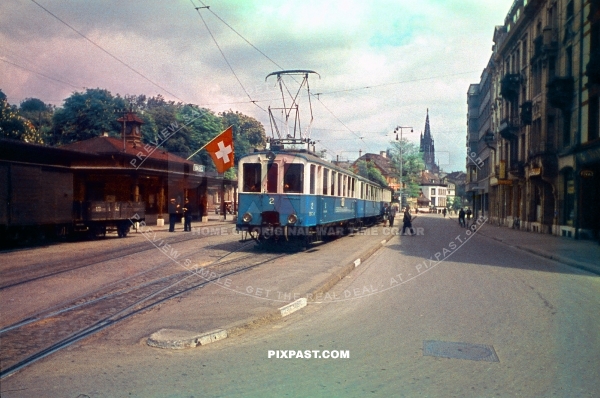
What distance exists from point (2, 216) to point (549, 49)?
27.3m

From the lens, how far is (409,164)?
244 ft

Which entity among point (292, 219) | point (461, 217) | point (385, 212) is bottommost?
point (461, 217)

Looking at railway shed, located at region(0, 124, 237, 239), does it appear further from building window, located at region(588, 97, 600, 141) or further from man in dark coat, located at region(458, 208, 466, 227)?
building window, located at region(588, 97, 600, 141)

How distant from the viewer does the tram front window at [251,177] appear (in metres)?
16.2

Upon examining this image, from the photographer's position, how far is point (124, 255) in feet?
49.6

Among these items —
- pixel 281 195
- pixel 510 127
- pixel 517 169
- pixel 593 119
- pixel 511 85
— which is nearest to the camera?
pixel 281 195

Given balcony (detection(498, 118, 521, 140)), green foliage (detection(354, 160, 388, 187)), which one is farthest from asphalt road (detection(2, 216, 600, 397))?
balcony (detection(498, 118, 521, 140))

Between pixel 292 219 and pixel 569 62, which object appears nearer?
pixel 292 219

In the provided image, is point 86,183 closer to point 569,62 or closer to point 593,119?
point 593,119

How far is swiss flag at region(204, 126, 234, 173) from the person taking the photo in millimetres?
32938

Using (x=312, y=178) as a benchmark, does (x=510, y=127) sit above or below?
above

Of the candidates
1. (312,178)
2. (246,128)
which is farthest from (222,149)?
(246,128)

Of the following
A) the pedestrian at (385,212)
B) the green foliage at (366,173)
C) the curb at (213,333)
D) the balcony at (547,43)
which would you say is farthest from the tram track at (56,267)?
the pedestrian at (385,212)

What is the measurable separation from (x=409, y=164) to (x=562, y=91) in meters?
49.0
